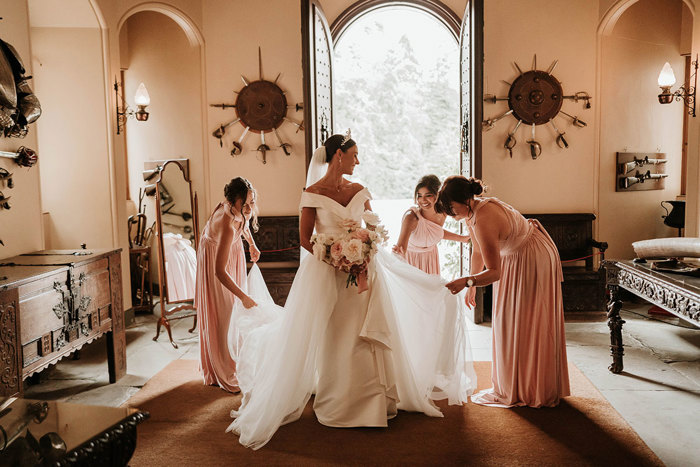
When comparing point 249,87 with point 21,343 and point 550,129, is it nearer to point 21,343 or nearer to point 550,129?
point 550,129

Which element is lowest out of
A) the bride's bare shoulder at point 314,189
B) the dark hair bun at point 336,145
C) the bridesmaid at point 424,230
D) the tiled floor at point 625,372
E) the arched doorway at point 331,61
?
the tiled floor at point 625,372

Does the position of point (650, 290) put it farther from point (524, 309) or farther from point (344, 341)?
point (344, 341)

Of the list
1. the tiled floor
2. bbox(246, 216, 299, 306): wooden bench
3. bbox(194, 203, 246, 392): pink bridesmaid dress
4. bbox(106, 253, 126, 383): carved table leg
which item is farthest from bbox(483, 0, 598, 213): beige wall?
bbox(106, 253, 126, 383): carved table leg

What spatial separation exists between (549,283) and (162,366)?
131 inches

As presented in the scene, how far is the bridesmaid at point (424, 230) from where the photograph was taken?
4.89m

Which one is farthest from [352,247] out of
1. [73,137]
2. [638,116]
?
[638,116]

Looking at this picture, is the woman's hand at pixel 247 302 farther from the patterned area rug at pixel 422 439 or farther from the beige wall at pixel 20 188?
the beige wall at pixel 20 188

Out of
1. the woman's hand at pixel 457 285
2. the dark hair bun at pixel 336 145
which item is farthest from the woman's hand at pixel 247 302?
the woman's hand at pixel 457 285

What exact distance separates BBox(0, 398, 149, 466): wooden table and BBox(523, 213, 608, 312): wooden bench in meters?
5.91

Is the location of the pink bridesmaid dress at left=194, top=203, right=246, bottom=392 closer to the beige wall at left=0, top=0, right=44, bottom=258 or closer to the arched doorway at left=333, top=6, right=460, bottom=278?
the beige wall at left=0, top=0, right=44, bottom=258

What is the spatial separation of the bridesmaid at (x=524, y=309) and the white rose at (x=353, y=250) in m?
0.71

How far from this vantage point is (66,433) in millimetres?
1504

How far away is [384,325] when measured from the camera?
3586 millimetres

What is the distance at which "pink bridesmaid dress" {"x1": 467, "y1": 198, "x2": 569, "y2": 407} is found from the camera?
12.7 ft
